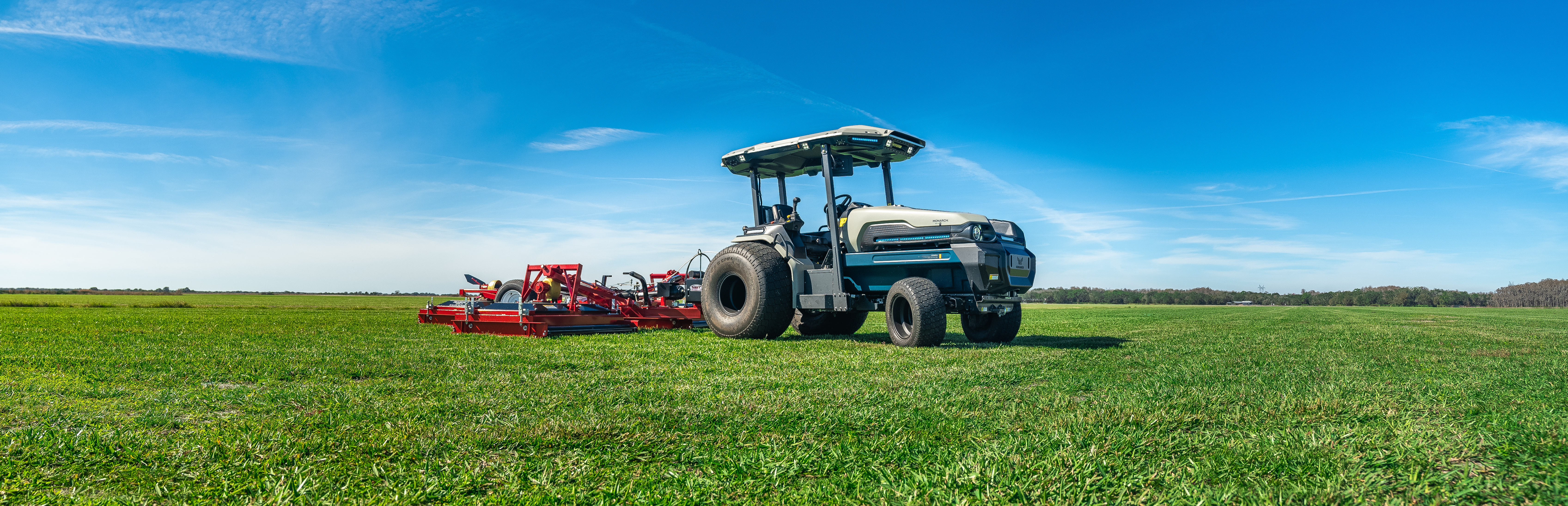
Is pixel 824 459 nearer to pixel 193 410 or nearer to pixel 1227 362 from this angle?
pixel 193 410

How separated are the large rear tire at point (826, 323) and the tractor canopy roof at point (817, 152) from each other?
7.22 feet

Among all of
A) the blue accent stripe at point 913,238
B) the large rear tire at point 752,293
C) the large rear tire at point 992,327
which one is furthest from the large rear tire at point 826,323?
the blue accent stripe at point 913,238

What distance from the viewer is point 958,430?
12.3 ft

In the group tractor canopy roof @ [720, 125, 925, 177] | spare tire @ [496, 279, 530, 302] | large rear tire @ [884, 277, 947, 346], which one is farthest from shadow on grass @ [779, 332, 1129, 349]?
spare tire @ [496, 279, 530, 302]

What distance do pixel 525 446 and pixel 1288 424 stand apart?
3804mm

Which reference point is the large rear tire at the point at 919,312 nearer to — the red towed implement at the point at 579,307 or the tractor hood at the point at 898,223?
the tractor hood at the point at 898,223

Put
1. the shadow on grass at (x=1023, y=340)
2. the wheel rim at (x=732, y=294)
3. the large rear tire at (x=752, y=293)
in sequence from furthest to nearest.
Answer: the wheel rim at (x=732, y=294) < the large rear tire at (x=752, y=293) < the shadow on grass at (x=1023, y=340)

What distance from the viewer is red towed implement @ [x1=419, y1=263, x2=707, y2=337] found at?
38.1ft

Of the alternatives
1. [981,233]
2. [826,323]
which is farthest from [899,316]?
[826,323]

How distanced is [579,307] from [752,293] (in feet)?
11.4

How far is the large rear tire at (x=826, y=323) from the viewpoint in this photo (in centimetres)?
1193

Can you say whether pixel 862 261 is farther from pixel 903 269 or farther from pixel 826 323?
pixel 826 323

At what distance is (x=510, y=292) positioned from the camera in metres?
13.8

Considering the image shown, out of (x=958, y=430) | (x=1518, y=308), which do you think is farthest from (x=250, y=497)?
(x=1518, y=308)
